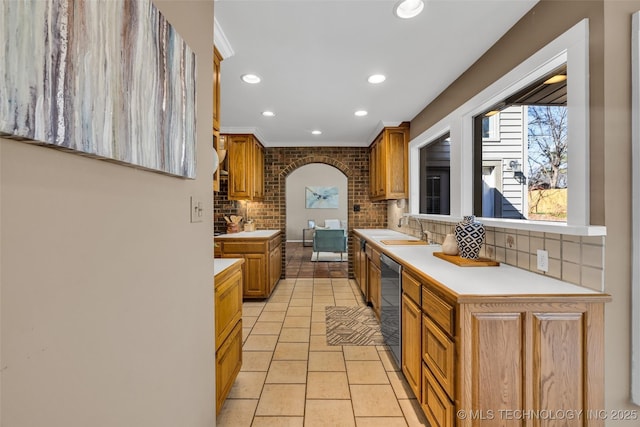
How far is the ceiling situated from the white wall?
6717 mm

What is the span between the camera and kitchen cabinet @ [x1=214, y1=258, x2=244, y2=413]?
176 cm

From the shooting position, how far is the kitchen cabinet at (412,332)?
1823mm

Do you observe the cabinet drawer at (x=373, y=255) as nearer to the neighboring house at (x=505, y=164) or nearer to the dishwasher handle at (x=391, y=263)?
the dishwasher handle at (x=391, y=263)

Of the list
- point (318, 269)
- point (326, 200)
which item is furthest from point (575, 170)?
point (326, 200)

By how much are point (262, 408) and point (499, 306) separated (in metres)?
1.58

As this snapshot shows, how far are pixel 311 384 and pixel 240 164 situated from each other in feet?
10.7

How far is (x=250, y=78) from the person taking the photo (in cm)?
269

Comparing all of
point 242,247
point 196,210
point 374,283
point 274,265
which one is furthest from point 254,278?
point 196,210

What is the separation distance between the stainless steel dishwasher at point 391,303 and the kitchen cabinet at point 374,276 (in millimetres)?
424

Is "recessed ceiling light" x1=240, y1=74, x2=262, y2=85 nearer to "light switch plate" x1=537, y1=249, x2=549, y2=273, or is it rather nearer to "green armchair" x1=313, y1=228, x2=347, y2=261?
"light switch plate" x1=537, y1=249, x2=549, y2=273

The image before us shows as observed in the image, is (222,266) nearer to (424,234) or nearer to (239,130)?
(424,234)

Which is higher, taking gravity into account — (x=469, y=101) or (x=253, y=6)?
(x=253, y=6)

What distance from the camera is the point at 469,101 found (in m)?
2.42

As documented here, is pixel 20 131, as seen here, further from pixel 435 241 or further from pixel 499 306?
pixel 435 241
